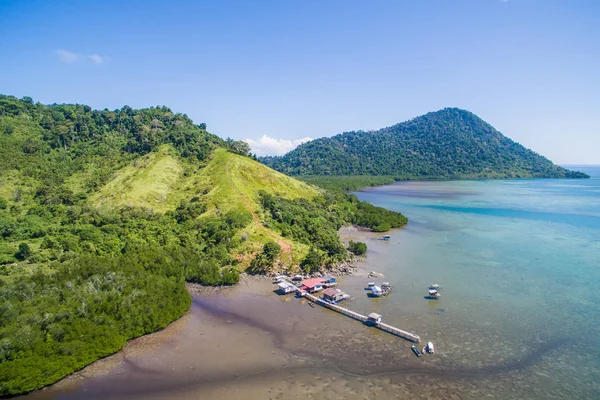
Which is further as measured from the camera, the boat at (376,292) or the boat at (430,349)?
the boat at (376,292)

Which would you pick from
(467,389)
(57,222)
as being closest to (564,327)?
(467,389)

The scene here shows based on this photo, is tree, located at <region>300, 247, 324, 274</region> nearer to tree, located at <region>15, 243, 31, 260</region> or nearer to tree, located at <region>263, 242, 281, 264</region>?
tree, located at <region>263, 242, 281, 264</region>

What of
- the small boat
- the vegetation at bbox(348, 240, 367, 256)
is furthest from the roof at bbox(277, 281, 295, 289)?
the vegetation at bbox(348, 240, 367, 256)

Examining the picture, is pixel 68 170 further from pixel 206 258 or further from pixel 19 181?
pixel 206 258

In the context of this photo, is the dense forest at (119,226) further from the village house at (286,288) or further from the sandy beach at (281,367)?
the village house at (286,288)

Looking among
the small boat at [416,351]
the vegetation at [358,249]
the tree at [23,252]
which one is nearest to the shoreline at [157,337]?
the vegetation at [358,249]

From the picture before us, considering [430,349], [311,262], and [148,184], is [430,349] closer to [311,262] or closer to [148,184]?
[311,262]
